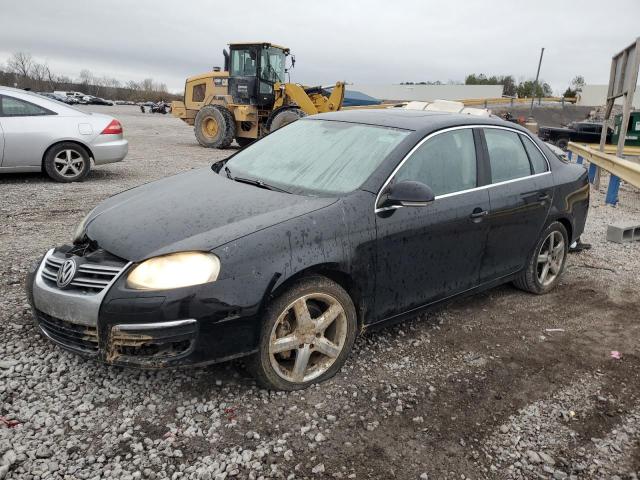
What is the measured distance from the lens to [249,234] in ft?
9.00

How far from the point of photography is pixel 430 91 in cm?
6094

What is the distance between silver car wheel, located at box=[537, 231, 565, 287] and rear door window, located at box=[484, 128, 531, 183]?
0.71 metres

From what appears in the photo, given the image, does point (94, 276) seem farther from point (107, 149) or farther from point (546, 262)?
point (107, 149)

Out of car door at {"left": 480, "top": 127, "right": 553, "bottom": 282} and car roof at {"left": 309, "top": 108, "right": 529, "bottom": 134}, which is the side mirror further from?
car door at {"left": 480, "top": 127, "right": 553, "bottom": 282}

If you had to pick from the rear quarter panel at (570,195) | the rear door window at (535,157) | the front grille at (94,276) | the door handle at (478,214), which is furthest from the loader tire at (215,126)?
the front grille at (94,276)

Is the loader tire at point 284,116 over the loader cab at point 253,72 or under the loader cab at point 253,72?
under

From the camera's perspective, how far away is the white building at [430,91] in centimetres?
6083

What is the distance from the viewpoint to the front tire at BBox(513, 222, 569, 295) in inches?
177

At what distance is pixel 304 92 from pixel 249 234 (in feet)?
44.0

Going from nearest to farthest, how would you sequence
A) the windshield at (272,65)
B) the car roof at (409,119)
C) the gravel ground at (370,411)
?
the gravel ground at (370,411)
the car roof at (409,119)
the windshield at (272,65)

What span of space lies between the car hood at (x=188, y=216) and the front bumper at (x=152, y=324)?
0.67 ft

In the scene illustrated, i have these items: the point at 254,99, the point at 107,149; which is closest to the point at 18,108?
the point at 107,149

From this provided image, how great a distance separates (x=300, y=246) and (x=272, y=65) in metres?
14.5

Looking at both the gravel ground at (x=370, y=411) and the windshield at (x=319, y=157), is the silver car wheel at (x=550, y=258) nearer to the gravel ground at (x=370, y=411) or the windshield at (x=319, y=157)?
the gravel ground at (x=370, y=411)
